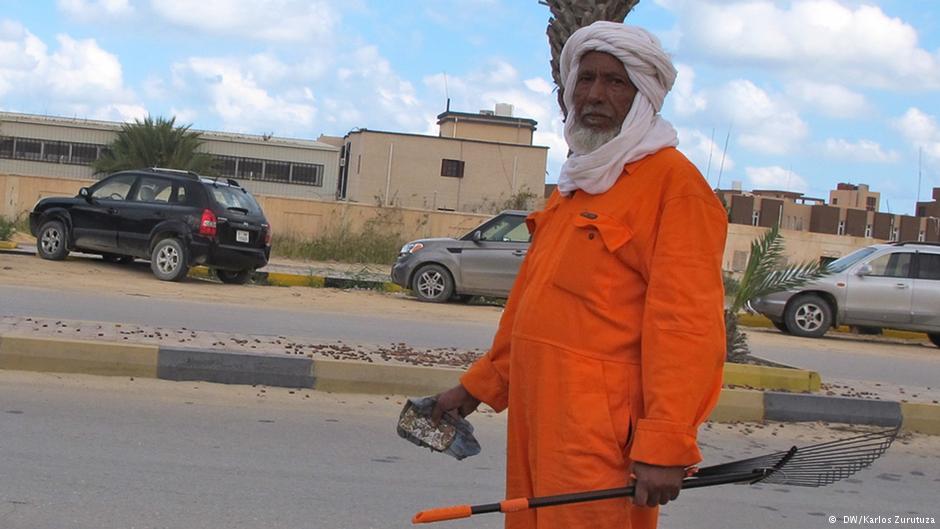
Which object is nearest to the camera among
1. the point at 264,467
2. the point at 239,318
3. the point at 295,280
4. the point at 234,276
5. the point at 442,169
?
the point at 264,467

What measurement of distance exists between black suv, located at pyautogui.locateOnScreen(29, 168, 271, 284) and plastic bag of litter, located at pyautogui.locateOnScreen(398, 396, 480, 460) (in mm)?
13691

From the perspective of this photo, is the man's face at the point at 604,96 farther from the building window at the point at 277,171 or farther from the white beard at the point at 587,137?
the building window at the point at 277,171

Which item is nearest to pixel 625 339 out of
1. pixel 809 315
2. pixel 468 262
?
pixel 468 262

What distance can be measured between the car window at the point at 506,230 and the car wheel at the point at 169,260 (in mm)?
4587

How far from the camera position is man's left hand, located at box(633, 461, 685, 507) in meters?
2.65

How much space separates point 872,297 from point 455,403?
15.2 m

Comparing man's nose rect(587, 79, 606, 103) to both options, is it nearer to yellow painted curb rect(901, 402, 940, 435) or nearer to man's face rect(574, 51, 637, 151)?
man's face rect(574, 51, 637, 151)

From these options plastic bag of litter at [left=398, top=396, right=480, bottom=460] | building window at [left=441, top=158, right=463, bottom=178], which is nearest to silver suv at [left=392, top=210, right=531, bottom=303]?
plastic bag of litter at [left=398, top=396, right=480, bottom=460]

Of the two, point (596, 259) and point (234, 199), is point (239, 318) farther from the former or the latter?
point (596, 259)

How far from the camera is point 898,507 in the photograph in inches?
253

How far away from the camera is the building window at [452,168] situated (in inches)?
2190

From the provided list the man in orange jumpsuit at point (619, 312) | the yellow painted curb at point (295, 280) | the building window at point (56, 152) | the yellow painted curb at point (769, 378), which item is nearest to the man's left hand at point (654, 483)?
the man in orange jumpsuit at point (619, 312)

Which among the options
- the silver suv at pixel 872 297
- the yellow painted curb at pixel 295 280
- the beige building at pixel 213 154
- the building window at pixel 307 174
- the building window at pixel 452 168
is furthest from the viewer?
the building window at pixel 452 168

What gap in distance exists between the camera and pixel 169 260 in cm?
1681
